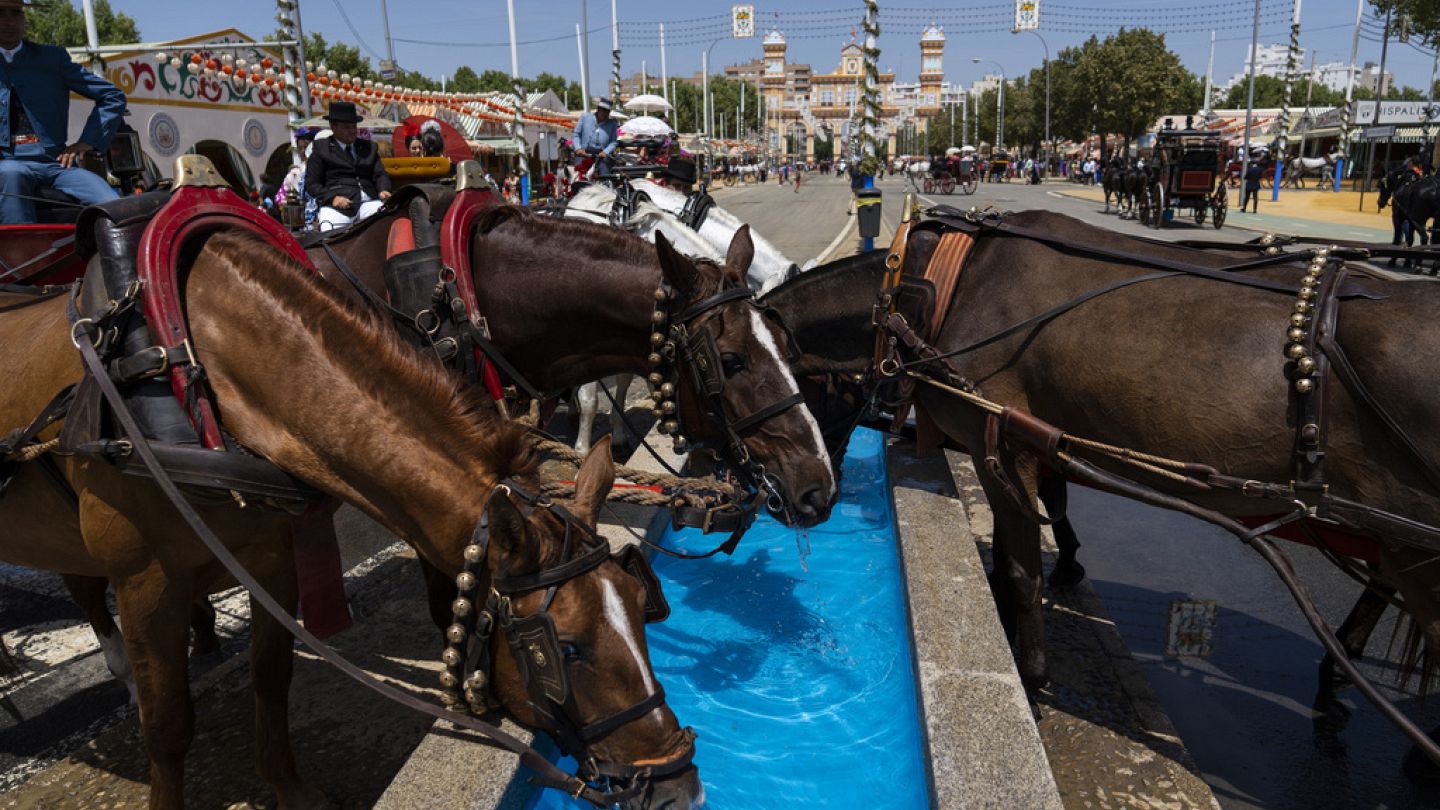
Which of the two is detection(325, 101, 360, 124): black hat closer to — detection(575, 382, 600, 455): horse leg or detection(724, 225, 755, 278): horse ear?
detection(575, 382, 600, 455): horse leg

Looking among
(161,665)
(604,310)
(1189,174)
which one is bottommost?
(161,665)

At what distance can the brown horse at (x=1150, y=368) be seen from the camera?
278cm

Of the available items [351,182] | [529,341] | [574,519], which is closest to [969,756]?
[574,519]

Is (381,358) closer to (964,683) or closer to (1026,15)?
(964,683)

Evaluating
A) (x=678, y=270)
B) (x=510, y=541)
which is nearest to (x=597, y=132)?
(x=678, y=270)

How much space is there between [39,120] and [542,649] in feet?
16.5

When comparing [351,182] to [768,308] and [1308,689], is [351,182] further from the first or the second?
[1308,689]

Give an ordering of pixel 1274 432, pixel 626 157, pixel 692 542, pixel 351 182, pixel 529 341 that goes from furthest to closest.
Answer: pixel 626 157 < pixel 351 182 < pixel 692 542 < pixel 529 341 < pixel 1274 432

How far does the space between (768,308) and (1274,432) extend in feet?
7.21

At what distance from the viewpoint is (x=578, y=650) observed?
6.71 feet

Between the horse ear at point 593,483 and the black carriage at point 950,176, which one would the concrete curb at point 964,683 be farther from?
the black carriage at point 950,176

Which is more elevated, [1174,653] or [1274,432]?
[1274,432]

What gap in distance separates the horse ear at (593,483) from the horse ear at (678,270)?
1380 millimetres

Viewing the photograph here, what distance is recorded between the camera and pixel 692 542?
6.22 metres
